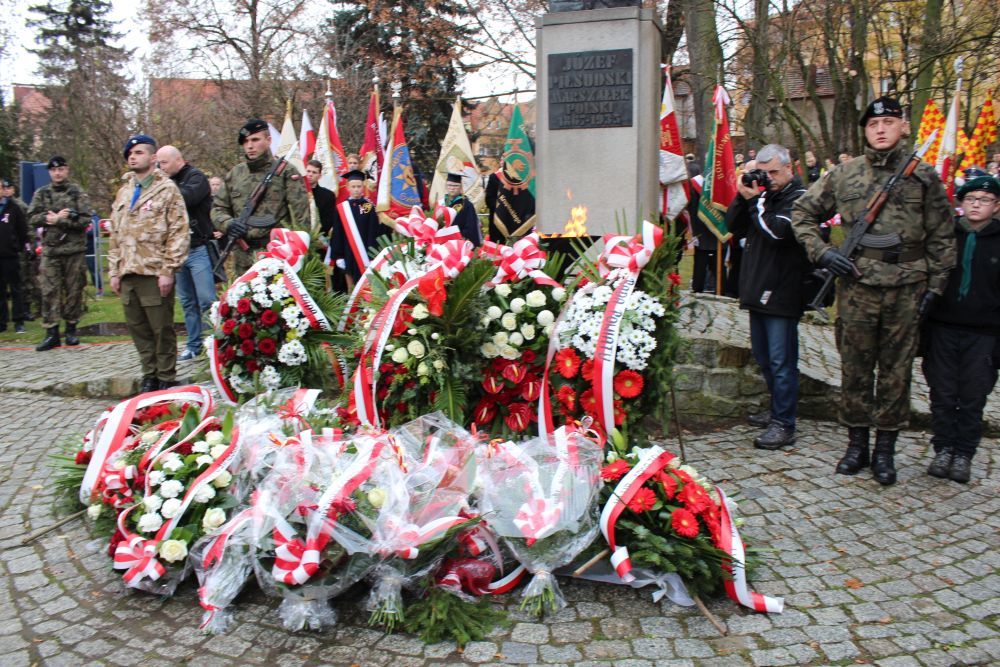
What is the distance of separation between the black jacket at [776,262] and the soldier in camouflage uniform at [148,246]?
4.35m

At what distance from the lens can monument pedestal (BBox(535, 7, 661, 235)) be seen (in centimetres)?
534

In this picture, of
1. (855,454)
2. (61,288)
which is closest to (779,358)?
(855,454)

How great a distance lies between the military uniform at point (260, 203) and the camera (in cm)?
727

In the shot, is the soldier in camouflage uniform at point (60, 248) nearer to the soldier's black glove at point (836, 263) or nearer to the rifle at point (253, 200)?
the rifle at point (253, 200)

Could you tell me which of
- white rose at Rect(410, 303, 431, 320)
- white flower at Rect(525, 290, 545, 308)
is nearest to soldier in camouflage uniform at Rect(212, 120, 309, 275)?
white rose at Rect(410, 303, 431, 320)

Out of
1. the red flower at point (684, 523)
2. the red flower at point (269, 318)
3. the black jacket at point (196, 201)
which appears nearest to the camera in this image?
the red flower at point (684, 523)

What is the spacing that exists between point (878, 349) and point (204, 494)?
3888 millimetres

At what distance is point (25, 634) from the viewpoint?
330cm

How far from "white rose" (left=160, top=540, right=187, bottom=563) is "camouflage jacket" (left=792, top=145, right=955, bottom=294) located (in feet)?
12.3

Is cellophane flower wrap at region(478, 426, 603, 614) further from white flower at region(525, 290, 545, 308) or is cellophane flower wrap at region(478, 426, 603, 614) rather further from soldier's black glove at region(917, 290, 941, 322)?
soldier's black glove at region(917, 290, 941, 322)

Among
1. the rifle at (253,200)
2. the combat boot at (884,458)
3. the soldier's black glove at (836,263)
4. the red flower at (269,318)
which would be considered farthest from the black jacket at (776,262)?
the rifle at (253,200)

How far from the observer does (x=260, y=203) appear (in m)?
7.25

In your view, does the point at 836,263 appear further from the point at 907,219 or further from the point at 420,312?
the point at 420,312

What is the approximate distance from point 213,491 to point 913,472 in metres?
4.04
